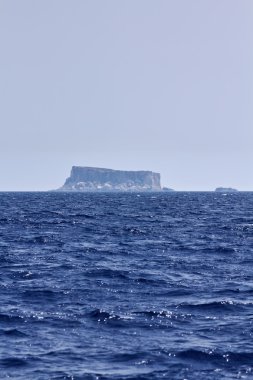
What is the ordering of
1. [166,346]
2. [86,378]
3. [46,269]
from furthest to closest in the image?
[46,269], [166,346], [86,378]

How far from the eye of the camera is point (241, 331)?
71.0ft

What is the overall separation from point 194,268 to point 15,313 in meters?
13.7

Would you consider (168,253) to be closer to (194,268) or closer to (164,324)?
(194,268)

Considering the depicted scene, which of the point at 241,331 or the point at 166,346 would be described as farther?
the point at 241,331

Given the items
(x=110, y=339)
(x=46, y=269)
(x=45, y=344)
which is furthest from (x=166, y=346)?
(x=46, y=269)

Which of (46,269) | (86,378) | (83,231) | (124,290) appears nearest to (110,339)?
(86,378)

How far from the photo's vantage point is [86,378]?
56.4 feet

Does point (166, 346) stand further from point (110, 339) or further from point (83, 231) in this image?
point (83, 231)

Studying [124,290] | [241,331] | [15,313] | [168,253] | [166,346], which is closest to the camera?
[166,346]

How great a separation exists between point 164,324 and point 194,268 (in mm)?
13156

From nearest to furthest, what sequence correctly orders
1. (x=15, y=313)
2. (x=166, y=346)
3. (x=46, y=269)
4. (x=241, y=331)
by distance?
(x=166, y=346)
(x=241, y=331)
(x=15, y=313)
(x=46, y=269)

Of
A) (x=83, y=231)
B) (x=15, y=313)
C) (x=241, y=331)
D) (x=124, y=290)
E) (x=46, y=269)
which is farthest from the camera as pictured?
(x=83, y=231)

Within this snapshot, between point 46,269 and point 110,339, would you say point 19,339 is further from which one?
point 46,269

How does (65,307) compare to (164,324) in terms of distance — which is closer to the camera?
(164,324)
